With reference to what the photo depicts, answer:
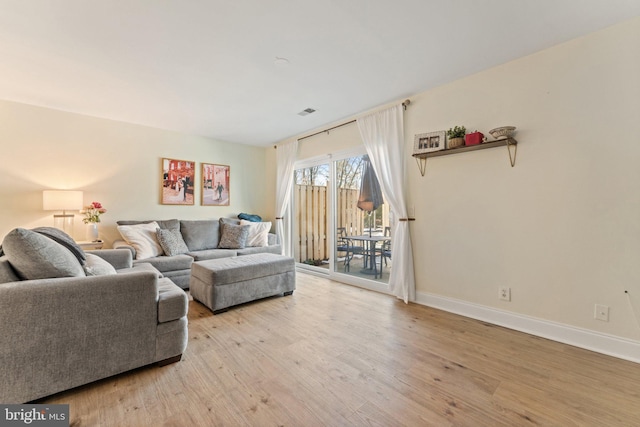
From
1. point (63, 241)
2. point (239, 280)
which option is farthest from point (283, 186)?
point (63, 241)

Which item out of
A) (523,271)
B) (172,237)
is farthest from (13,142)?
(523,271)

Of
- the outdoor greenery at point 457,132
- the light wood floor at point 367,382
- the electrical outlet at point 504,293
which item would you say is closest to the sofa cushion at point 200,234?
the light wood floor at point 367,382

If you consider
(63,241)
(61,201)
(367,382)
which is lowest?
(367,382)

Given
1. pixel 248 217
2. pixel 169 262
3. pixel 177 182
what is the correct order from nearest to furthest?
pixel 169 262 → pixel 177 182 → pixel 248 217

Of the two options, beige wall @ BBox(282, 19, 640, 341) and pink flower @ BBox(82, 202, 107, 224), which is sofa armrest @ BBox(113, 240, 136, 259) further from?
beige wall @ BBox(282, 19, 640, 341)

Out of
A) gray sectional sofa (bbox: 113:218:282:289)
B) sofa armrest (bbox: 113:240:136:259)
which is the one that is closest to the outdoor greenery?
gray sectional sofa (bbox: 113:218:282:289)

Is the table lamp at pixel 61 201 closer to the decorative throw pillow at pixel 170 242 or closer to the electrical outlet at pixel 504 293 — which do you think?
the decorative throw pillow at pixel 170 242

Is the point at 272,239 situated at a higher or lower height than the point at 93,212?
lower

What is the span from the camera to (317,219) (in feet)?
15.0

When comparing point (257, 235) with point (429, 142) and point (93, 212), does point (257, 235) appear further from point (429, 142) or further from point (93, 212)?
point (429, 142)

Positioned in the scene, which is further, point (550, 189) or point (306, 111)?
point (306, 111)

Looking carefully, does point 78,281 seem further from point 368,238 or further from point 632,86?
point 632,86

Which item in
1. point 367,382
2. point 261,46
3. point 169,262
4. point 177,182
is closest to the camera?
point 367,382

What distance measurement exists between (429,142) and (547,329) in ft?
6.67
